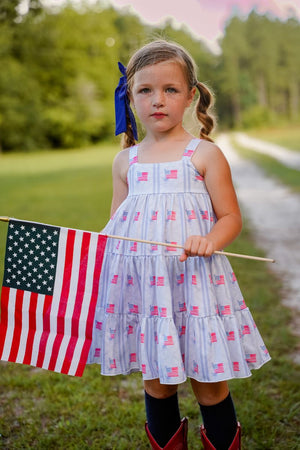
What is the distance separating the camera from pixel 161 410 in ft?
6.79

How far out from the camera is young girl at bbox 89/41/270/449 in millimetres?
1853

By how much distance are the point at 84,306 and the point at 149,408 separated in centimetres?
48

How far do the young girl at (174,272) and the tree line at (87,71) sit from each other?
25611 millimetres

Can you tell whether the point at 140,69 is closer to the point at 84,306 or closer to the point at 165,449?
the point at 84,306

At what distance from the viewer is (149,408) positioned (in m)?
2.09

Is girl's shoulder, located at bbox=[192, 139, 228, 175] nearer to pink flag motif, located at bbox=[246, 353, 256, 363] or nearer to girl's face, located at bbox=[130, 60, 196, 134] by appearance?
girl's face, located at bbox=[130, 60, 196, 134]

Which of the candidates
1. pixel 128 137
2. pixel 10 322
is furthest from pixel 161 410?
pixel 128 137

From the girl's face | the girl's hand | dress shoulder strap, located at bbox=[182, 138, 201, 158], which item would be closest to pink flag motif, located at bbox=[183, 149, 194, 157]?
dress shoulder strap, located at bbox=[182, 138, 201, 158]

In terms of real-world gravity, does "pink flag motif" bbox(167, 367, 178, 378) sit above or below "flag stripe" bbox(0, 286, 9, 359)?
below

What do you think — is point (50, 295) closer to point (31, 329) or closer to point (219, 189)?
point (31, 329)

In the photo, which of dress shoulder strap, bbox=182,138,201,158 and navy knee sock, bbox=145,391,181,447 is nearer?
dress shoulder strap, bbox=182,138,201,158

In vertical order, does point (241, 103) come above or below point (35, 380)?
above

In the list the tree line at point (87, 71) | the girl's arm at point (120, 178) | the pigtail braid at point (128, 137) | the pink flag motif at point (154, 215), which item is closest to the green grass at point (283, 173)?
the pigtail braid at point (128, 137)

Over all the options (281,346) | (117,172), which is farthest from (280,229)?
(117,172)
